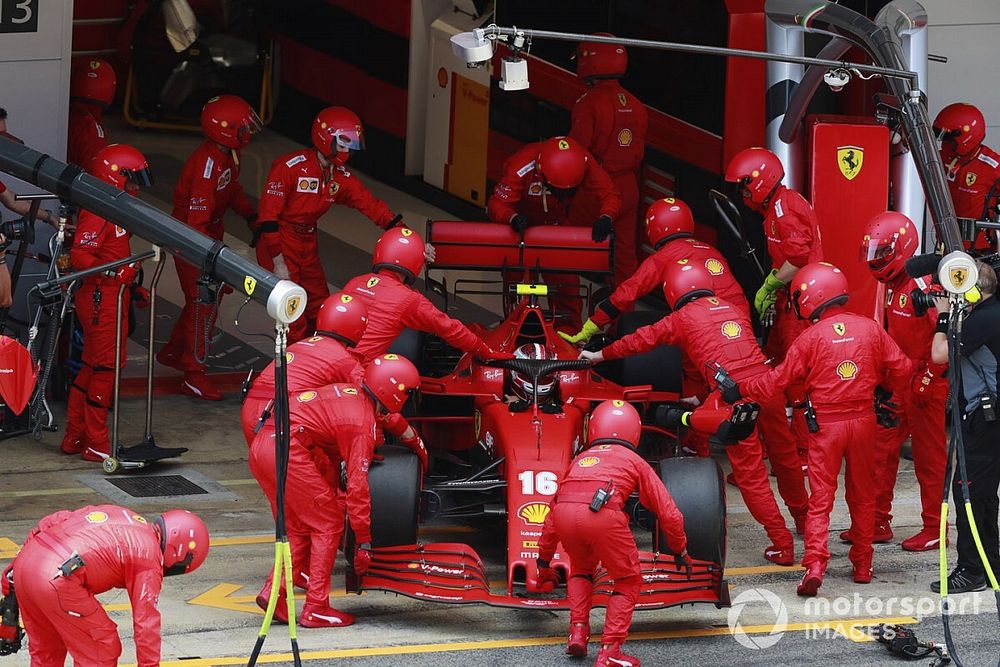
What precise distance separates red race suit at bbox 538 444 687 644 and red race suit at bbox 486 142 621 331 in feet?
12.9

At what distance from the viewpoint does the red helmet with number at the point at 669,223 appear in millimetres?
11242

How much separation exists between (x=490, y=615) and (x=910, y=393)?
10.00ft

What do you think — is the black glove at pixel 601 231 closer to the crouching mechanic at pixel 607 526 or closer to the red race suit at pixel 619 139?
the red race suit at pixel 619 139

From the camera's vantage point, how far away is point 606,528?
788 cm

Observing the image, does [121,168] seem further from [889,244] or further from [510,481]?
[889,244]

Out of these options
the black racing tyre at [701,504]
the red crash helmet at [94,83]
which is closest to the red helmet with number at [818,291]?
the black racing tyre at [701,504]

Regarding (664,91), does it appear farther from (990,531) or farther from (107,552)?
(107,552)

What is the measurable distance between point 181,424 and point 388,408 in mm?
3846

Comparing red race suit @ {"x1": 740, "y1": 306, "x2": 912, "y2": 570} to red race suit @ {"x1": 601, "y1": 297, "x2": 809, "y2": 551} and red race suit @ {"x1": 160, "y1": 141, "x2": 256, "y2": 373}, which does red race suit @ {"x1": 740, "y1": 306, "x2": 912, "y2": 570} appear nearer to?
red race suit @ {"x1": 601, "y1": 297, "x2": 809, "y2": 551}

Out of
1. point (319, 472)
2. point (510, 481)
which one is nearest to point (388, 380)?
point (319, 472)

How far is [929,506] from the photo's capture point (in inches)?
404

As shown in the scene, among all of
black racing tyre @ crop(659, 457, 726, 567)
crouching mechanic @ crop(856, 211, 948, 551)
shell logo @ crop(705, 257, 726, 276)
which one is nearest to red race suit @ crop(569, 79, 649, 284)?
shell logo @ crop(705, 257, 726, 276)

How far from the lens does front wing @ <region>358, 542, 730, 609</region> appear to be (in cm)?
837

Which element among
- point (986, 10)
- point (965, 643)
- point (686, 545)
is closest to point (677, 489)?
point (686, 545)
